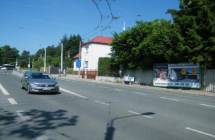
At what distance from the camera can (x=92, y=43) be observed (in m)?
76.8

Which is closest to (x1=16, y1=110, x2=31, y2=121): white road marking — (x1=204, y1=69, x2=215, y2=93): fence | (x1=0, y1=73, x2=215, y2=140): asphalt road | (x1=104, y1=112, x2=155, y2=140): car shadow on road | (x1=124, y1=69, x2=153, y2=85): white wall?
(x1=0, y1=73, x2=215, y2=140): asphalt road

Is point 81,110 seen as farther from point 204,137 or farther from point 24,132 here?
point 204,137

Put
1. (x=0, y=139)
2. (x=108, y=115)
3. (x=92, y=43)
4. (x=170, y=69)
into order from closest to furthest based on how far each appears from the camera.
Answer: (x=0, y=139) → (x=108, y=115) → (x=170, y=69) → (x=92, y=43)

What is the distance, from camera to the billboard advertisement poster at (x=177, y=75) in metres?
33.5

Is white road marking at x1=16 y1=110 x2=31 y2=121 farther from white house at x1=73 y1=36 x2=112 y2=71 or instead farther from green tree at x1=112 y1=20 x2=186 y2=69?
white house at x1=73 y1=36 x2=112 y2=71

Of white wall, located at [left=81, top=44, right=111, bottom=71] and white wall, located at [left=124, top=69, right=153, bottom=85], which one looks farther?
white wall, located at [left=81, top=44, right=111, bottom=71]

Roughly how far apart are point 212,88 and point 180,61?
5.19 m

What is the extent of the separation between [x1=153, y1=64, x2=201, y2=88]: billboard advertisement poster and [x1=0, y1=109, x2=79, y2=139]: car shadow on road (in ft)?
72.4

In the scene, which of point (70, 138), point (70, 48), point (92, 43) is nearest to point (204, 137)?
point (70, 138)

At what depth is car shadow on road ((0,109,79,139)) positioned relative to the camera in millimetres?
9242

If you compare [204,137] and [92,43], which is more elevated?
[92,43]

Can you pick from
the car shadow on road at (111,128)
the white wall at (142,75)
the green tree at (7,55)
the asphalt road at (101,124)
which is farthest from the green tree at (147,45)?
the green tree at (7,55)

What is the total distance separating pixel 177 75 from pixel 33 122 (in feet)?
87.4

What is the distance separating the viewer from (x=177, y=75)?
3581 cm
